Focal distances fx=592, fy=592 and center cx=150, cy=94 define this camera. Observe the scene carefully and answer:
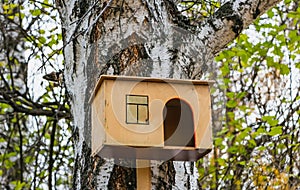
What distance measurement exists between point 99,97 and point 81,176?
1.06 ft

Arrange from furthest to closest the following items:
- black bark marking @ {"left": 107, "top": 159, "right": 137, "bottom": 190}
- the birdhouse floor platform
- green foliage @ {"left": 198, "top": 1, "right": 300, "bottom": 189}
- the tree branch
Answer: green foliage @ {"left": 198, "top": 1, "right": 300, "bottom": 189}, the tree branch, black bark marking @ {"left": 107, "top": 159, "right": 137, "bottom": 190}, the birdhouse floor platform

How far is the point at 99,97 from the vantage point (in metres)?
1.84

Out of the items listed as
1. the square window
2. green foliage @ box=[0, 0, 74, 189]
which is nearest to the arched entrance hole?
the square window

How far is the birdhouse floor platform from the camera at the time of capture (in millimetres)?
1741

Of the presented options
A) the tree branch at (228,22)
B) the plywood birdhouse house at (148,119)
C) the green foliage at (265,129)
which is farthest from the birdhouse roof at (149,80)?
the green foliage at (265,129)

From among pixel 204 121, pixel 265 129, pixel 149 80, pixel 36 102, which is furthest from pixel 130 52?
pixel 265 129

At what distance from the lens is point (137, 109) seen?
1.81 m

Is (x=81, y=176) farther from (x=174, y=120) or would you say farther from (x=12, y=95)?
(x=12, y=95)

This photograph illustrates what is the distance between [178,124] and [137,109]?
0.19m

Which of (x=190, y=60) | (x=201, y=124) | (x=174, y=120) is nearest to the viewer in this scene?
(x=201, y=124)

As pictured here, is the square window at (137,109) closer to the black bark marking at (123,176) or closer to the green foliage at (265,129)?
the black bark marking at (123,176)

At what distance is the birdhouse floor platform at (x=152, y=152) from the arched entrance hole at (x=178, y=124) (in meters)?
0.03

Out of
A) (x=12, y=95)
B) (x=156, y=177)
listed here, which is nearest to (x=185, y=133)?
(x=156, y=177)

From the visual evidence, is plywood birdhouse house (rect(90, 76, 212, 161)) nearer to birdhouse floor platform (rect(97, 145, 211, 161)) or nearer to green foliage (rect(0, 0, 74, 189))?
birdhouse floor platform (rect(97, 145, 211, 161))
